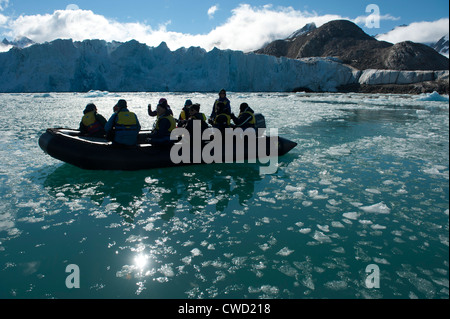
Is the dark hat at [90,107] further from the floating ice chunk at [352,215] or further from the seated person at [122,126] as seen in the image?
the floating ice chunk at [352,215]

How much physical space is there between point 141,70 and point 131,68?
1693 mm

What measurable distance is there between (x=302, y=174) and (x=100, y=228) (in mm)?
4339

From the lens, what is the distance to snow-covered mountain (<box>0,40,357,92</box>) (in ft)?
155

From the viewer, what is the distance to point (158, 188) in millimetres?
5840

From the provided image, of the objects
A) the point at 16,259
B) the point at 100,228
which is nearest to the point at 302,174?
the point at 100,228

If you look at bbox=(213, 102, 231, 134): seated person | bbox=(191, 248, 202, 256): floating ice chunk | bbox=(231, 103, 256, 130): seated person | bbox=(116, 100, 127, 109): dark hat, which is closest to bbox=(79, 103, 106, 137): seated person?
bbox=(116, 100, 127, 109): dark hat
